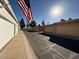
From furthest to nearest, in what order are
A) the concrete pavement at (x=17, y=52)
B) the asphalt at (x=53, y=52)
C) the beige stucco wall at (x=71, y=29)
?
the beige stucco wall at (x=71, y=29)
the asphalt at (x=53, y=52)
the concrete pavement at (x=17, y=52)

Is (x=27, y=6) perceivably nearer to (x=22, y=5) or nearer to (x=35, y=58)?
(x=22, y=5)

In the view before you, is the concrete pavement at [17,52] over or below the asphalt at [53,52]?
over

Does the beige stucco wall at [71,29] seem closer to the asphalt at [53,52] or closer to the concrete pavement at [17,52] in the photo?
the asphalt at [53,52]

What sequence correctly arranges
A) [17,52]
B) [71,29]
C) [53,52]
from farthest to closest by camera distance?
[71,29]
[53,52]
[17,52]

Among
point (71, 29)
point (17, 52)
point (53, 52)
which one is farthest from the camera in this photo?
point (71, 29)

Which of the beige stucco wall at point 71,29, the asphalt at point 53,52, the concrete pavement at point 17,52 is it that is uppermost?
the beige stucco wall at point 71,29

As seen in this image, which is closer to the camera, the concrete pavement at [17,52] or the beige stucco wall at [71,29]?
the concrete pavement at [17,52]

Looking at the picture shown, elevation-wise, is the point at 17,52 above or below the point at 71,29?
below

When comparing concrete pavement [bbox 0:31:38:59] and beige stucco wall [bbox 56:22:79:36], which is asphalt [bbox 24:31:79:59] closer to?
concrete pavement [bbox 0:31:38:59]

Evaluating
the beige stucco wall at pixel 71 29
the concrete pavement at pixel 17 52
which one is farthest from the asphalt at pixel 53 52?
the beige stucco wall at pixel 71 29

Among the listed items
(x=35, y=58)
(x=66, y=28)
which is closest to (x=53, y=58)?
(x=35, y=58)

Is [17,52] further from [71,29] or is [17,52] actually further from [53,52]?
[71,29]

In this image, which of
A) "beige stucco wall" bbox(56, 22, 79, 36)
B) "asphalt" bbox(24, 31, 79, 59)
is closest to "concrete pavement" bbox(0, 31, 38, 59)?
"asphalt" bbox(24, 31, 79, 59)

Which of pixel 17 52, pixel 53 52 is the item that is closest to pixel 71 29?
pixel 53 52
